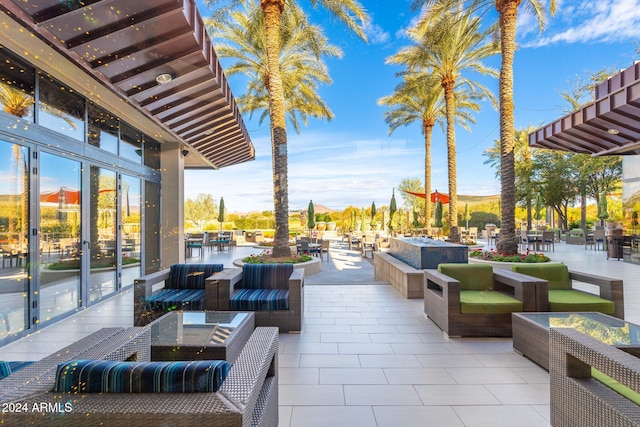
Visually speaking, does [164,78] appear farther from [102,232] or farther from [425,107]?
[425,107]

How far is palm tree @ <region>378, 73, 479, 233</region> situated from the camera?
13375 millimetres

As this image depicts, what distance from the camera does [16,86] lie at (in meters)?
3.93

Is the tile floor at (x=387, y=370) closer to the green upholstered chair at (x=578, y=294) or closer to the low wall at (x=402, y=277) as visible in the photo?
the low wall at (x=402, y=277)

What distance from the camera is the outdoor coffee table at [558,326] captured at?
2387mm

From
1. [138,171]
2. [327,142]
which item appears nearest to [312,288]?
[138,171]

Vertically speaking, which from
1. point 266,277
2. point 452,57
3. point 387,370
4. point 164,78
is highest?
point 452,57

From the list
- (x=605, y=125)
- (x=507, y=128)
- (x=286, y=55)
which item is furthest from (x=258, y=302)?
(x=286, y=55)

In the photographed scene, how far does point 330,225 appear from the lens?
77.3 ft

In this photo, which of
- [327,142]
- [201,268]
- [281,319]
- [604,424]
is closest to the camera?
[604,424]

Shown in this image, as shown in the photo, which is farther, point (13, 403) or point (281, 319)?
point (281, 319)

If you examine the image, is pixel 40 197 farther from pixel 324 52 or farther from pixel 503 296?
pixel 324 52

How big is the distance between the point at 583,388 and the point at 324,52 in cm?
1142

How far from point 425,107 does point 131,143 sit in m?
12.0

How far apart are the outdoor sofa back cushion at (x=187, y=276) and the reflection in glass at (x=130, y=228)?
7.97ft
